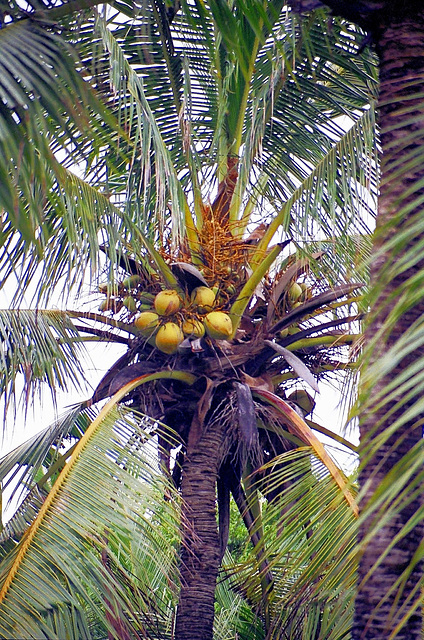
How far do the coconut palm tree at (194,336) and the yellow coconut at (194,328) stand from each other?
0.04 ft

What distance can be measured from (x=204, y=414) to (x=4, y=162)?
2702 millimetres

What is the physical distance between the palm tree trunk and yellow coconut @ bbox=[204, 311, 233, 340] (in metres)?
0.58

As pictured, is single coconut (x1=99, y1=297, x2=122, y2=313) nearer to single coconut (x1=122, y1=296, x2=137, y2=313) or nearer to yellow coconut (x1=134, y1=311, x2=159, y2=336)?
single coconut (x1=122, y1=296, x2=137, y2=313)

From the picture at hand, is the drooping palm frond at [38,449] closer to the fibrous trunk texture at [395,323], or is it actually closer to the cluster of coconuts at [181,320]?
the cluster of coconuts at [181,320]

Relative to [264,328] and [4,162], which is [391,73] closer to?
[4,162]

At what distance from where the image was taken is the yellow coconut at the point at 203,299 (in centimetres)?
467

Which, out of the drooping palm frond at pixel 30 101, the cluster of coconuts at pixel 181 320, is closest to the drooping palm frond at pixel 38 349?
the cluster of coconuts at pixel 181 320

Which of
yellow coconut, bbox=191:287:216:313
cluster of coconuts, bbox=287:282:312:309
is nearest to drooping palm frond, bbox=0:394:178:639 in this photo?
yellow coconut, bbox=191:287:216:313

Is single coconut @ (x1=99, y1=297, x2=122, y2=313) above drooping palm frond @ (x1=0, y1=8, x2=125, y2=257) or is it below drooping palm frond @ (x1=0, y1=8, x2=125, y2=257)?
above

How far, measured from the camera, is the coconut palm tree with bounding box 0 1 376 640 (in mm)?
3658

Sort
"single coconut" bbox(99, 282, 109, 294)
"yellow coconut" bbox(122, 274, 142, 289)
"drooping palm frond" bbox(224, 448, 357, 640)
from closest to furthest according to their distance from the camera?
1. "drooping palm frond" bbox(224, 448, 357, 640)
2. "yellow coconut" bbox(122, 274, 142, 289)
3. "single coconut" bbox(99, 282, 109, 294)

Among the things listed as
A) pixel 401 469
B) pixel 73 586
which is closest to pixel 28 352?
pixel 73 586

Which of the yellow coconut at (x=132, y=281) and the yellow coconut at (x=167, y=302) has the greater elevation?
the yellow coconut at (x=132, y=281)

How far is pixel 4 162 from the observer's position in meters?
2.24
